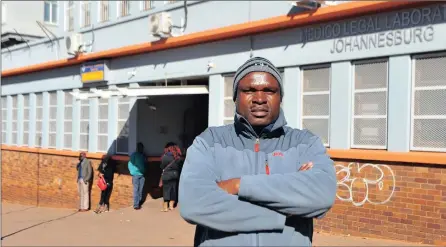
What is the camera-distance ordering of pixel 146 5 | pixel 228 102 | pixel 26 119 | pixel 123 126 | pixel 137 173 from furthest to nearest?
pixel 26 119, pixel 123 126, pixel 146 5, pixel 137 173, pixel 228 102

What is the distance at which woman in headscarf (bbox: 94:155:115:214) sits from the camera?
48.9 ft

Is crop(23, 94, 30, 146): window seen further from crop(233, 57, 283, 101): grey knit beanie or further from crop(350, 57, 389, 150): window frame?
crop(233, 57, 283, 101): grey knit beanie

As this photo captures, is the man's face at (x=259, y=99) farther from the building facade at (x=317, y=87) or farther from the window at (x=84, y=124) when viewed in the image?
the window at (x=84, y=124)

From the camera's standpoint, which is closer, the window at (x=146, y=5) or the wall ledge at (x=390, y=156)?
the wall ledge at (x=390, y=156)

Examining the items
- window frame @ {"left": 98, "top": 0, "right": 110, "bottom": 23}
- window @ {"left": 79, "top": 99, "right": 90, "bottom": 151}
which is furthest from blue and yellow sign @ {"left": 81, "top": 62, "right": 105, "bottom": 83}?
window frame @ {"left": 98, "top": 0, "right": 110, "bottom": 23}

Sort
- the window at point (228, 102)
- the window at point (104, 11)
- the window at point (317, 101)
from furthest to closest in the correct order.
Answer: the window at point (104, 11)
the window at point (228, 102)
the window at point (317, 101)

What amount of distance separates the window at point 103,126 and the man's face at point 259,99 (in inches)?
545

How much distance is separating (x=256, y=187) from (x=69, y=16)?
1740 centimetres

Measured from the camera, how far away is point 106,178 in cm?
1491

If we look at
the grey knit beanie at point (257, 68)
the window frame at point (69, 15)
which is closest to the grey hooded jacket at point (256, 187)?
the grey knit beanie at point (257, 68)

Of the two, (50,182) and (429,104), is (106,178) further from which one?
(429,104)

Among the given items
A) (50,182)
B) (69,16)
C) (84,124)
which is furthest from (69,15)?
(50,182)

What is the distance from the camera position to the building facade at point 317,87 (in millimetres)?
8445

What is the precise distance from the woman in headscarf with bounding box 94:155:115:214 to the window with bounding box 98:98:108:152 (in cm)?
101
